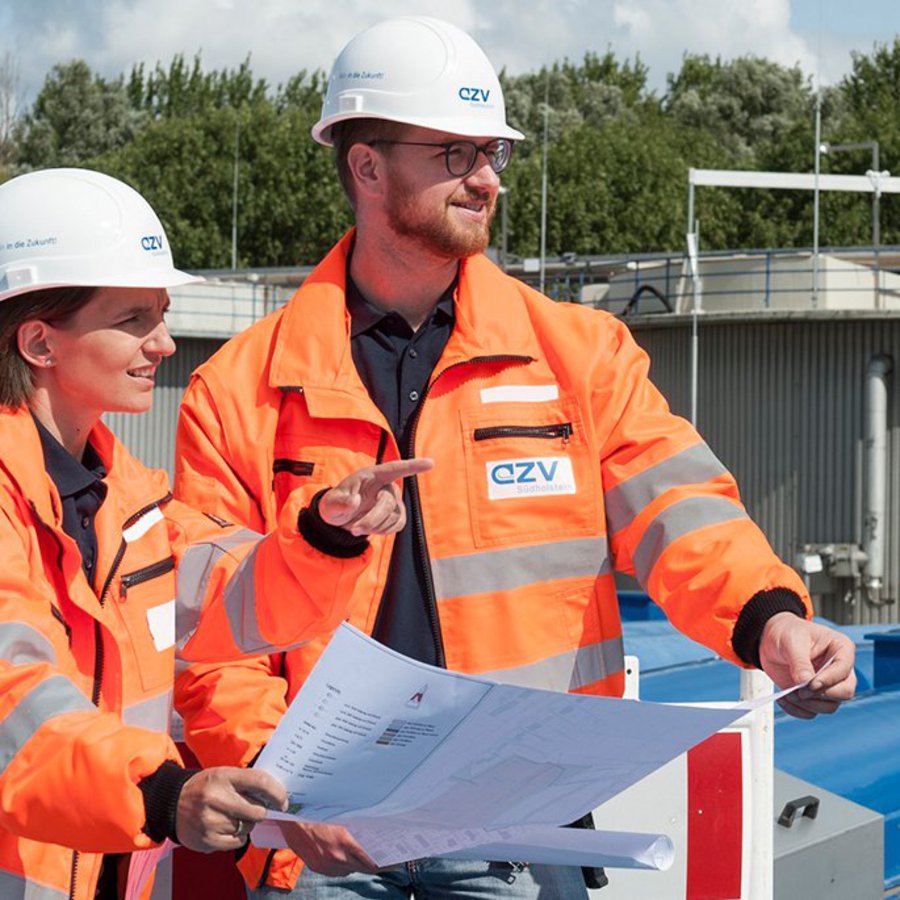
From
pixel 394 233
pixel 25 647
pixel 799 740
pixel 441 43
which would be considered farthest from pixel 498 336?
pixel 799 740

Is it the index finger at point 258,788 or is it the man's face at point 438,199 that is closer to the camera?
the index finger at point 258,788

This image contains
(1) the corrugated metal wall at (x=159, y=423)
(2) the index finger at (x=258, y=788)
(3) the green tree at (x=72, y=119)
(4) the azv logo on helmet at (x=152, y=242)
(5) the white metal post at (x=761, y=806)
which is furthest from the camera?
(3) the green tree at (x=72, y=119)

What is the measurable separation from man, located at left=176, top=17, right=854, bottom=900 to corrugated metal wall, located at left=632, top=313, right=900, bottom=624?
18215 millimetres

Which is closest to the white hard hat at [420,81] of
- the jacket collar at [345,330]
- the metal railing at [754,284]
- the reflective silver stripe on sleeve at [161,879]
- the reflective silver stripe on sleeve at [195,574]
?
the jacket collar at [345,330]

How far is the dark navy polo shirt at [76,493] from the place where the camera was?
9.04 ft

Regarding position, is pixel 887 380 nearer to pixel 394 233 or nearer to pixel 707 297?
pixel 707 297

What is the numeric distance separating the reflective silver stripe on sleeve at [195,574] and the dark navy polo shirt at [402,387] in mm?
364

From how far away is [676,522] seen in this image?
316 cm

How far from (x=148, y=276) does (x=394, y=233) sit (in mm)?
715

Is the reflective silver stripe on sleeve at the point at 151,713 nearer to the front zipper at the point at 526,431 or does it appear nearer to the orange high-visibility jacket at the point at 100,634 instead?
the orange high-visibility jacket at the point at 100,634

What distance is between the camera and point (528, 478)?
3246mm

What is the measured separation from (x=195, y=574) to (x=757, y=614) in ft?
3.20

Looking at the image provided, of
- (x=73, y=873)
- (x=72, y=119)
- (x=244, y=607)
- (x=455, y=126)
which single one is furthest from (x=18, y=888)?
(x=72, y=119)

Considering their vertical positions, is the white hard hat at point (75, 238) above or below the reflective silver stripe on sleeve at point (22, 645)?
above
